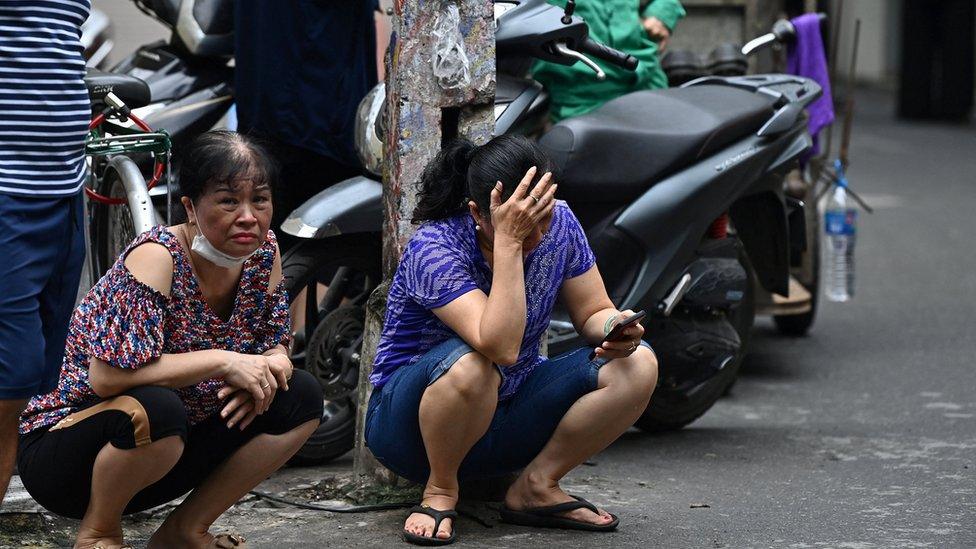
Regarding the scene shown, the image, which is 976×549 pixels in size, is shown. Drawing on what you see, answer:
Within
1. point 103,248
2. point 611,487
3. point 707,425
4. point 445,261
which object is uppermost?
point 445,261

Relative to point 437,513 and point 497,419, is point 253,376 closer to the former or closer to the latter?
point 437,513

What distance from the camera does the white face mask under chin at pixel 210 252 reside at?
11.3 ft

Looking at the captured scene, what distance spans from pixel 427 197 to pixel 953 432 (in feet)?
7.97

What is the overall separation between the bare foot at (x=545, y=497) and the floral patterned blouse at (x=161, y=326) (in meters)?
0.76

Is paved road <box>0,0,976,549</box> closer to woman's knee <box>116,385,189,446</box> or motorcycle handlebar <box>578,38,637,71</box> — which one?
woman's knee <box>116,385,189,446</box>

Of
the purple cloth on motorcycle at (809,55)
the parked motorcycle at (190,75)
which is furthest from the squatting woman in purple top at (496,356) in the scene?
the purple cloth on motorcycle at (809,55)

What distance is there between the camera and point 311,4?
5188 mm

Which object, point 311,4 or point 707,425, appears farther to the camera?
point 707,425

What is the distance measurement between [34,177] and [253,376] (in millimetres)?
662

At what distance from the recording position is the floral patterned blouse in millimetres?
3293

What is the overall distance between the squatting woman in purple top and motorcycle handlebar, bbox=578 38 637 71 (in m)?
1.01

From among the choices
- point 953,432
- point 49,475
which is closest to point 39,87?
point 49,475

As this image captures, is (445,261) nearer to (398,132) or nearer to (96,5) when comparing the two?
(398,132)

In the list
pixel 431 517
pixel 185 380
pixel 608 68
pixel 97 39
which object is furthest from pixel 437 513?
pixel 97 39
